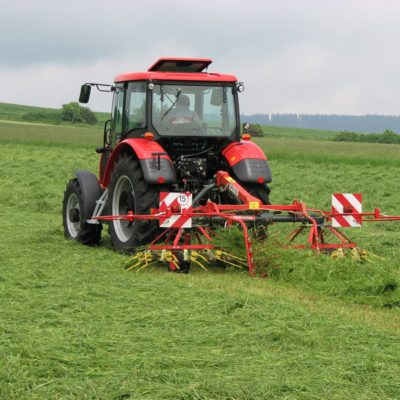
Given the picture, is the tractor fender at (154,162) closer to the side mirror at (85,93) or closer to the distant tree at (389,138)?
the side mirror at (85,93)

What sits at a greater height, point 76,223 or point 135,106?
point 135,106

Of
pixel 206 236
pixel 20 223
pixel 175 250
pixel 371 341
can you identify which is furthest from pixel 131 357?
pixel 20 223

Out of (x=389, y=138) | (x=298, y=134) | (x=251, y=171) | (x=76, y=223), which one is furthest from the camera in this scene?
(x=298, y=134)

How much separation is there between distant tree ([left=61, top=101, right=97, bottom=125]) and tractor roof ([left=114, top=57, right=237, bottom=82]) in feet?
230

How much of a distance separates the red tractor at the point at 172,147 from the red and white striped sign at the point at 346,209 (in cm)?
83

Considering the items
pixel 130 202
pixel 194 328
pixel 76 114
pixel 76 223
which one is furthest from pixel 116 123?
pixel 76 114

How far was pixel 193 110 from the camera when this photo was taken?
8117mm

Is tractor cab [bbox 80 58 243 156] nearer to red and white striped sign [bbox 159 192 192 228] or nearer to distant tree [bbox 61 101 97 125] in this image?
red and white striped sign [bbox 159 192 192 228]

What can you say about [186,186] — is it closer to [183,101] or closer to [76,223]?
[183,101]

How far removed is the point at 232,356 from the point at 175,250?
9.03 feet

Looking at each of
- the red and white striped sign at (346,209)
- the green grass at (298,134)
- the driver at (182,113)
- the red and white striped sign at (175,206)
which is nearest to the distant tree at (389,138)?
the green grass at (298,134)

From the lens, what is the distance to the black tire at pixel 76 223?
8828 mm

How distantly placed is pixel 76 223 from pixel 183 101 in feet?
8.34

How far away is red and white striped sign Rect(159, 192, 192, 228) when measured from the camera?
674 cm
